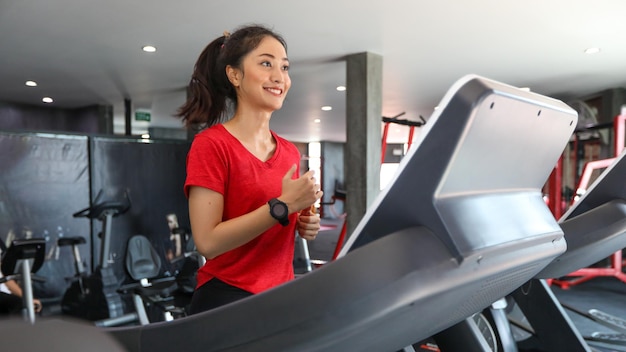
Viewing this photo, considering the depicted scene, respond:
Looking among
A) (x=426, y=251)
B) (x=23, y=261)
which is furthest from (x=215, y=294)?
(x=23, y=261)

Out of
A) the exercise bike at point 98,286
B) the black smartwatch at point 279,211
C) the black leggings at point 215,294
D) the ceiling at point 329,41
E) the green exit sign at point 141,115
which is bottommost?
the exercise bike at point 98,286

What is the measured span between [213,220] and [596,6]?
175 inches

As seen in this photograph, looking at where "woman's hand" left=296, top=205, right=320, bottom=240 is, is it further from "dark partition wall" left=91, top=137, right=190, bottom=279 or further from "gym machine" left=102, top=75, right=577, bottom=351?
"dark partition wall" left=91, top=137, right=190, bottom=279

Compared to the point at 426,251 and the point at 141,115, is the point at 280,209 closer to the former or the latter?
the point at 426,251

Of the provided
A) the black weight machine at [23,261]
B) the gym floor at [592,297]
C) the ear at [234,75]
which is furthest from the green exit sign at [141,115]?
the ear at [234,75]

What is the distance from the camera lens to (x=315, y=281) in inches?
17.1

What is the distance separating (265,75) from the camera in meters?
0.97

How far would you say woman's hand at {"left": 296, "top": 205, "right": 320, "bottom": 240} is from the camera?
1020 millimetres

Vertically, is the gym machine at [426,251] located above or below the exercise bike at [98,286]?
above

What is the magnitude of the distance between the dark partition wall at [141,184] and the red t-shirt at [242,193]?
4.02m

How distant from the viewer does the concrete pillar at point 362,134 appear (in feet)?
18.7

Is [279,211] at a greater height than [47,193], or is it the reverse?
[279,211]

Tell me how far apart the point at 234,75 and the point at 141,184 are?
437cm

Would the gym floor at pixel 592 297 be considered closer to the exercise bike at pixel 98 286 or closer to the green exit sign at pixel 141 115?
the exercise bike at pixel 98 286
